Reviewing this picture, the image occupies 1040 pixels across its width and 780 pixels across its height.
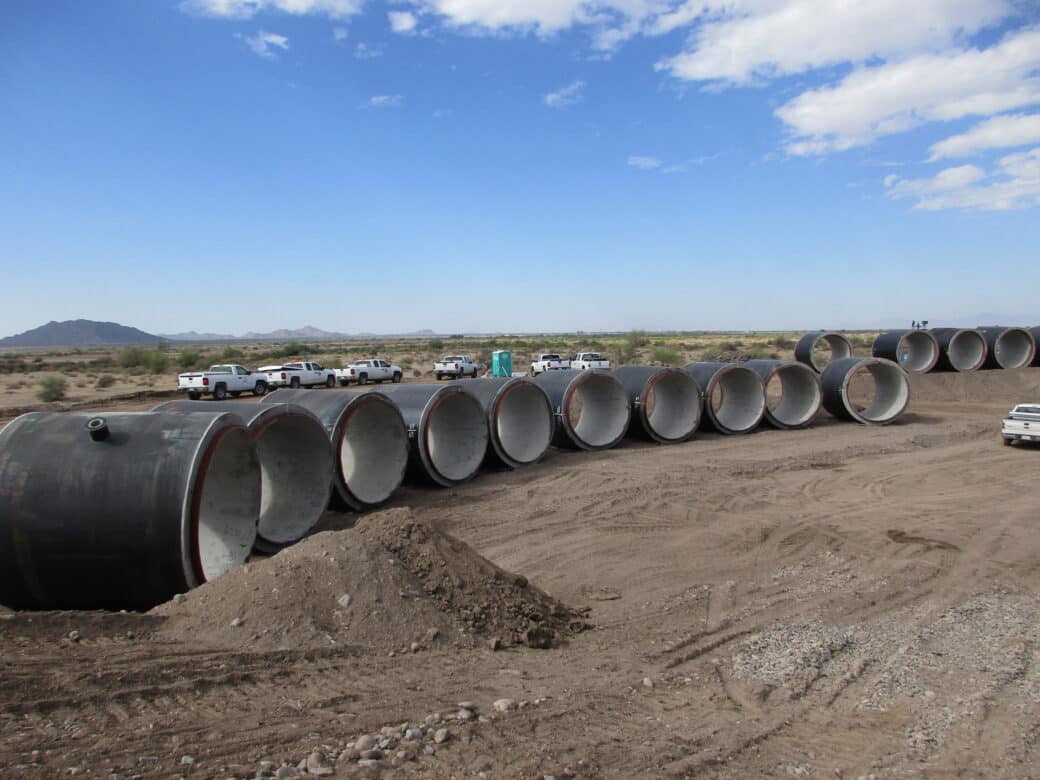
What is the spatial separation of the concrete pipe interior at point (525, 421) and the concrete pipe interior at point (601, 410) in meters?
1.38

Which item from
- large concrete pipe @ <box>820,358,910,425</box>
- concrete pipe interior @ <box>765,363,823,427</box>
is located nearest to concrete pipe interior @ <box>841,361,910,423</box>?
large concrete pipe @ <box>820,358,910,425</box>

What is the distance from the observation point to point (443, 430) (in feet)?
55.6

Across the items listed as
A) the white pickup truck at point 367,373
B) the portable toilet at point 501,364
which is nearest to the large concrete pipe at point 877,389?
the portable toilet at point 501,364

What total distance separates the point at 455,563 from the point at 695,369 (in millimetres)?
17028

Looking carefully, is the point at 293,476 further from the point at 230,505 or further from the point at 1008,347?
the point at 1008,347

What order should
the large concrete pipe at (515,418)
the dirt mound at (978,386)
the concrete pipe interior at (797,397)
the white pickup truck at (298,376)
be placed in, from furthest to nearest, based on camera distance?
the white pickup truck at (298,376) → the dirt mound at (978,386) → the concrete pipe interior at (797,397) → the large concrete pipe at (515,418)

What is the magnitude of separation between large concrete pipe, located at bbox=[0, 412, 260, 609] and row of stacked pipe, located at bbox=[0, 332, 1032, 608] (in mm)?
13

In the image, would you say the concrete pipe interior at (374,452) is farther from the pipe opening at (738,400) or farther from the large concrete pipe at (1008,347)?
the large concrete pipe at (1008,347)

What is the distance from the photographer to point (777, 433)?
75.8 feet

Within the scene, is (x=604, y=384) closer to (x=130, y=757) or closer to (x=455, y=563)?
(x=455, y=563)

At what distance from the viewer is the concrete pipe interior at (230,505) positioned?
30.8ft

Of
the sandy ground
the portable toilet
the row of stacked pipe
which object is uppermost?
the portable toilet

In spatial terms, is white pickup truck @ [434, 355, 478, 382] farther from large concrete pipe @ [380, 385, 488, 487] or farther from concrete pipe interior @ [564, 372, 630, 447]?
large concrete pipe @ [380, 385, 488, 487]

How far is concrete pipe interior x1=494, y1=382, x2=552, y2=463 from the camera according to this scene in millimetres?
18359
